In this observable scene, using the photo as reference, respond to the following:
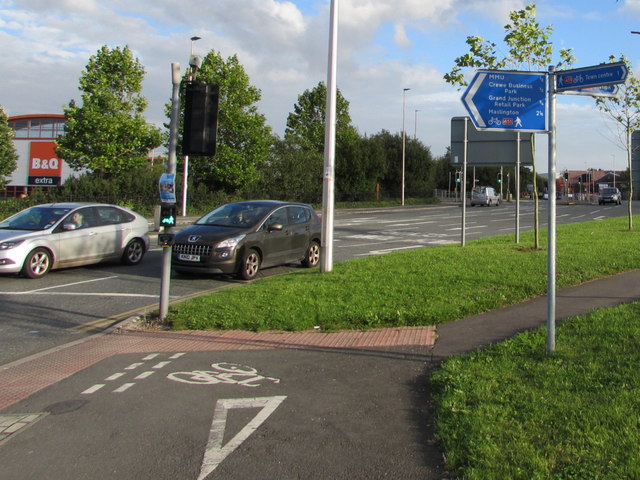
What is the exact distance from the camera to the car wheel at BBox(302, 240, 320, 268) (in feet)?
43.3

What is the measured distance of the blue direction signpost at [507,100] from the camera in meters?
5.25

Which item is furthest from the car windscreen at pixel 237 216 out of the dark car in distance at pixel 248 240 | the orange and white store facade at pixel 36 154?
the orange and white store facade at pixel 36 154

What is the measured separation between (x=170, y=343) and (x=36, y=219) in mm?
6591

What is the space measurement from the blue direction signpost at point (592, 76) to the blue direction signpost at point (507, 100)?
188 mm

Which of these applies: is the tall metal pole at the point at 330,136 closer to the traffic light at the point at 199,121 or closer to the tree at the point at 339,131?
the traffic light at the point at 199,121

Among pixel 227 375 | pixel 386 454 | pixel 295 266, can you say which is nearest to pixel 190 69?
pixel 227 375

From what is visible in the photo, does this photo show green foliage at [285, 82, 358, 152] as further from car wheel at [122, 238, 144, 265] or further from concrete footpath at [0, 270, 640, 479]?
concrete footpath at [0, 270, 640, 479]

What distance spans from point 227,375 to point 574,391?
2974mm

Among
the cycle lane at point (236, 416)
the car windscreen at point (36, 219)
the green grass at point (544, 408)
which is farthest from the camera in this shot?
the car windscreen at point (36, 219)

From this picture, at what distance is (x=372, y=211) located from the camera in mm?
44719

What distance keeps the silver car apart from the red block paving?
4605 mm

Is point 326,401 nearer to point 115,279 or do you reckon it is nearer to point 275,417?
point 275,417

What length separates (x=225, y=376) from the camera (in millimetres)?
5422

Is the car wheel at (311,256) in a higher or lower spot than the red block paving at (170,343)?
higher
